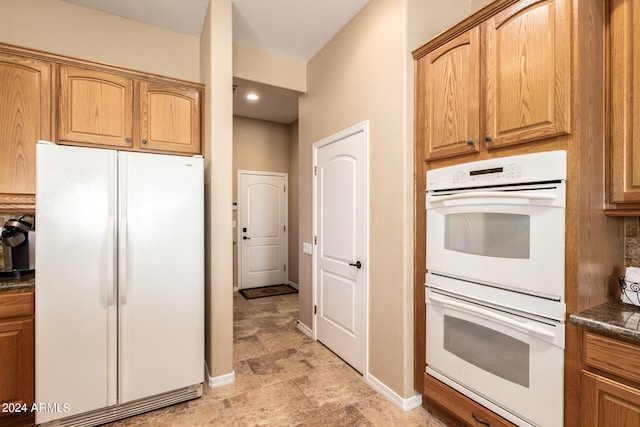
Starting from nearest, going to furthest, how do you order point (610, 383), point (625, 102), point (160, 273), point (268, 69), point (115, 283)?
point (610, 383)
point (625, 102)
point (115, 283)
point (160, 273)
point (268, 69)

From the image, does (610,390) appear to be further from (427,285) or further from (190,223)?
(190,223)

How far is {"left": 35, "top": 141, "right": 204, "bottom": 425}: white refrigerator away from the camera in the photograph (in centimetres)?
183

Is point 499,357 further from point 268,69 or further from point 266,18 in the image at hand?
point 268,69

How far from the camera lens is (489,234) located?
5.52 feet

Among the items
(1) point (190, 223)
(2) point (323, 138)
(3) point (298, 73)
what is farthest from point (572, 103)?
(3) point (298, 73)

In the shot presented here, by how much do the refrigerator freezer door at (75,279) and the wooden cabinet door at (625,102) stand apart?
2.82 m

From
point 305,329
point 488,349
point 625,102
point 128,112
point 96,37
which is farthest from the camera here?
point 305,329

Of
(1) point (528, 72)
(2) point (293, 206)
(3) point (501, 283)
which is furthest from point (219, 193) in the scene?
(2) point (293, 206)

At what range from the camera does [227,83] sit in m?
2.46

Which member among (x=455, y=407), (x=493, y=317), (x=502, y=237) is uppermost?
(x=502, y=237)

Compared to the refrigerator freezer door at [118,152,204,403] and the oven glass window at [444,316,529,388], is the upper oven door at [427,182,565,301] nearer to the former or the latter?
the oven glass window at [444,316,529,388]

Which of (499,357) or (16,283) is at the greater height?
(16,283)

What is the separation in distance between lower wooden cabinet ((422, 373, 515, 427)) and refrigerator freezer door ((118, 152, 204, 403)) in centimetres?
161

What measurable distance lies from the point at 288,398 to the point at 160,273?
130cm
